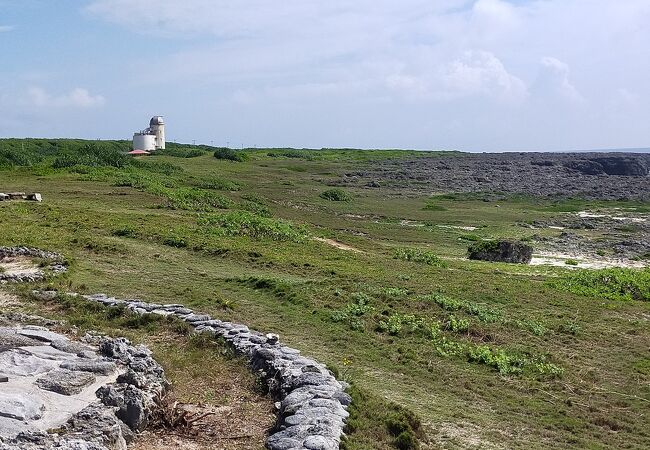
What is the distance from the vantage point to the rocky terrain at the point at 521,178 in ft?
279

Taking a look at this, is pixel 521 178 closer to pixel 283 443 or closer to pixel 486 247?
pixel 486 247

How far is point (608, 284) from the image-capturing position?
27297 millimetres

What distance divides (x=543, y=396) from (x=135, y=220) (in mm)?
23702

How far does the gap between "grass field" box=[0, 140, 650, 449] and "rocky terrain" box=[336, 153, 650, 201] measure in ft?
142

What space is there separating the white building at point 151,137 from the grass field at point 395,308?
176 feet

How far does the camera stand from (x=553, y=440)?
11.9 meters

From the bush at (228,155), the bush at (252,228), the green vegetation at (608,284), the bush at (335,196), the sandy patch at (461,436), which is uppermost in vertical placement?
the bush at (228,155)

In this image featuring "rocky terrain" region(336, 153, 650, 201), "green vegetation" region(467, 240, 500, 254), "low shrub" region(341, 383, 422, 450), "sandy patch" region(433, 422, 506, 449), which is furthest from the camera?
"rocky terrain" region(336, 153, 650, 201)

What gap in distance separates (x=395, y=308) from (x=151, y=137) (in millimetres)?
84445

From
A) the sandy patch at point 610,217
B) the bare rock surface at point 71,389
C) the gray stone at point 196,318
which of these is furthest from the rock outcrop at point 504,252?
the sandy patch at point 610,217

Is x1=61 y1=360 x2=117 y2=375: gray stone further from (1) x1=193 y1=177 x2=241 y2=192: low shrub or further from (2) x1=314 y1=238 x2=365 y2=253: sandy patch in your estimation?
(1) x1=193 y1=177 x2=241 y2=192: low shrub

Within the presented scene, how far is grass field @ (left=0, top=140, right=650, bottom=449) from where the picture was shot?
12766mm

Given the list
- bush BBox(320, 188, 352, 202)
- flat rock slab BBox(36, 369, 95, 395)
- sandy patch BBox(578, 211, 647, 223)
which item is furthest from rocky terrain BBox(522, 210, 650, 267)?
flat rock slab BBox(36, 369, 95, 395)

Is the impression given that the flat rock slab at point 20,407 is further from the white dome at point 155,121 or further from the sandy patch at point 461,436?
the white dome at point 155,121
